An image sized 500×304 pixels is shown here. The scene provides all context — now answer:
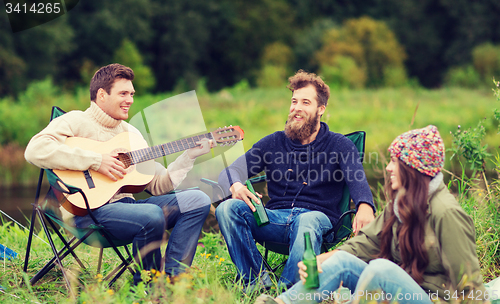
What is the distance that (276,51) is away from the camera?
2705 centimetres

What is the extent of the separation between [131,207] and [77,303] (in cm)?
56

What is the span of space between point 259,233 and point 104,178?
3.14 feet

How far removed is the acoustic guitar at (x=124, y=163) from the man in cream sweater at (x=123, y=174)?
42mm

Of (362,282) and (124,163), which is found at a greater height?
(124,163)

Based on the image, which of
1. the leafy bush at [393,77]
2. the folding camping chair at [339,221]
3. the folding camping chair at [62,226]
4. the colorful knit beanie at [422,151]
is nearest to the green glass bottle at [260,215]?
the folding camping chair at [339,221]

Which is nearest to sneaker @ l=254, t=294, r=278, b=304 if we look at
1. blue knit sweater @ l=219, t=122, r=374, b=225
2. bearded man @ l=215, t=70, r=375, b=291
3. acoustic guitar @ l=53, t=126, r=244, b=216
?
bearded man @ l=215, t=70, r=375, b=291

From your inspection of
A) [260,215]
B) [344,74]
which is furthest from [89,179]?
[344,74]

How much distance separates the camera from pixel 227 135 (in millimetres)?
2936

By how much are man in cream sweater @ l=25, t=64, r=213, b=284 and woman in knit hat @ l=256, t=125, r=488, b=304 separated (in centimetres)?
77

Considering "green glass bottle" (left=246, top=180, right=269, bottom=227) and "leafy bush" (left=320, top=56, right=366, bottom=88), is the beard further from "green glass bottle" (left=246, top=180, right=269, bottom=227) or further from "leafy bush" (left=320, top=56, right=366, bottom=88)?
"leafy bush" (left=320, top=56, right=366, bottom=88)

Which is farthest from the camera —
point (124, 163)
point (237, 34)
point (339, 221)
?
point (237, 34)

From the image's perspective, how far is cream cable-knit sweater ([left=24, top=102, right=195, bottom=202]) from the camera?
103 inches

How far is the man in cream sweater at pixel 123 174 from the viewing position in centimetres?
260

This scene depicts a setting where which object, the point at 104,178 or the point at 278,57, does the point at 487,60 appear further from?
the point at 104,178
